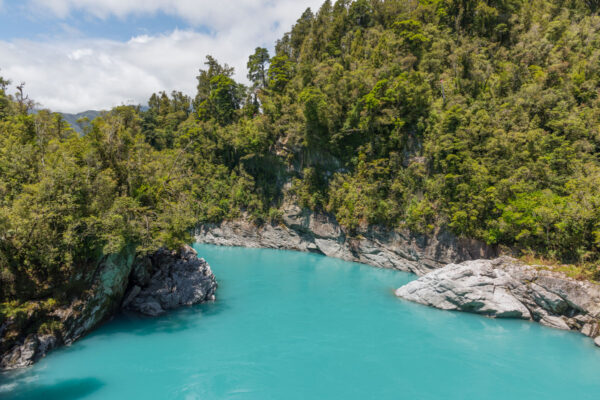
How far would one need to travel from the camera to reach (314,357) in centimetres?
1096

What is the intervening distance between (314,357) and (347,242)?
14766 mm

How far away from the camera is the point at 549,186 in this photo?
52.4ft

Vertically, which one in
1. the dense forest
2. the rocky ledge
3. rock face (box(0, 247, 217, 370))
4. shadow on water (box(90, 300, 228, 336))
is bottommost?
shadow on water (box(90, 300, 228, 336))

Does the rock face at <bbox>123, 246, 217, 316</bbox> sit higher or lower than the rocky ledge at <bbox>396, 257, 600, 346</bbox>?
lower

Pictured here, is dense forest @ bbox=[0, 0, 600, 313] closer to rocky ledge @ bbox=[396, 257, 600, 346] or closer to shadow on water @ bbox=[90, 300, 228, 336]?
rocky ledge @ bbox=[396, 257, 600, 346]

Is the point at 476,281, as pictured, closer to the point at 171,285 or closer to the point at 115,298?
the point at 171,285

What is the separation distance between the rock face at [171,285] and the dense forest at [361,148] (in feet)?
8.99

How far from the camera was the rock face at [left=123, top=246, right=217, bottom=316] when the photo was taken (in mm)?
13662

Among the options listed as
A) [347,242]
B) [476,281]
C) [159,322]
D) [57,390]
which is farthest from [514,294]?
[57,390]

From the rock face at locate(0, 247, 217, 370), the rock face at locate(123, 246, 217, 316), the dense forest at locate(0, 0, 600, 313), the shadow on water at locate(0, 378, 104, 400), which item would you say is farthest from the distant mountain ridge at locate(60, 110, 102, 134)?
the shadow on water at locate(0, 378, 104, 400)

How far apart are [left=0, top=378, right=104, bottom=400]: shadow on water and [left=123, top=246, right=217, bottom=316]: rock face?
14.7ft

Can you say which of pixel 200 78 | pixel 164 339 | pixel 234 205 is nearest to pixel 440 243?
pixel 164 339

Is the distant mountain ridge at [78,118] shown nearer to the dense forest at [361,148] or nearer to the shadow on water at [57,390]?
the dense forest at [361,148]

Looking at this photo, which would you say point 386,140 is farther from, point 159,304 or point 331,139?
point 159,304
